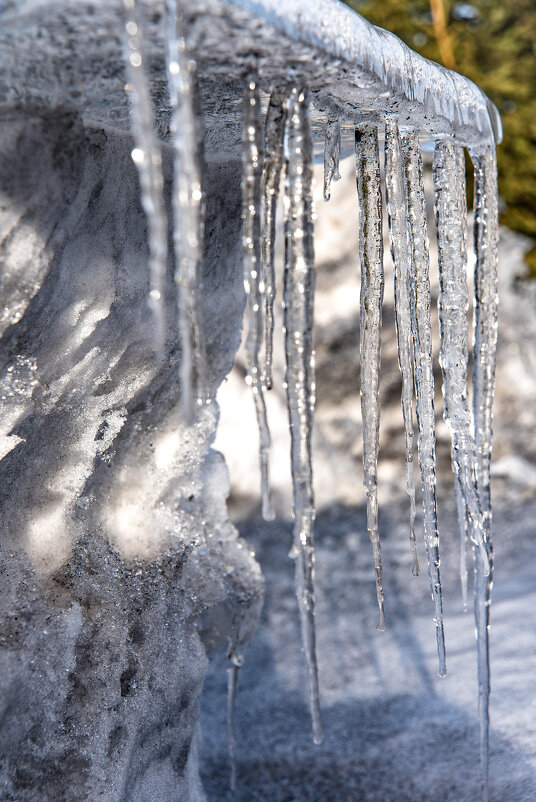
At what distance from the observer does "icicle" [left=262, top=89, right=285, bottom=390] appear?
38.9 inches

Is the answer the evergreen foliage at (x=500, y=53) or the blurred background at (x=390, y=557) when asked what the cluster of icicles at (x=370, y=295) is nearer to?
the blurred background at (x=390, y=557)

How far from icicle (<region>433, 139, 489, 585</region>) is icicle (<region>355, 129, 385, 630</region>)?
5.7 inches

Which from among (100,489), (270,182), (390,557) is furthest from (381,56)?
(390,557)

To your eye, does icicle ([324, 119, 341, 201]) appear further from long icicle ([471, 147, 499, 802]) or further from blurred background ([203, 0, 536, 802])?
blurred background ([203, 0, 536, 802])

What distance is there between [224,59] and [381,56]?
0.88 ft

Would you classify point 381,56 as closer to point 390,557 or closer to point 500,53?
point 390,557

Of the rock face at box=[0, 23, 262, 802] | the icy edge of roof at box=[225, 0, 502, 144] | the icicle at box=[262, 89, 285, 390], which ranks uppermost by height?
the icy edge of roof at box=[225, 0, 502, 144]

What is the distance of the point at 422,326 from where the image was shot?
133 centimetres

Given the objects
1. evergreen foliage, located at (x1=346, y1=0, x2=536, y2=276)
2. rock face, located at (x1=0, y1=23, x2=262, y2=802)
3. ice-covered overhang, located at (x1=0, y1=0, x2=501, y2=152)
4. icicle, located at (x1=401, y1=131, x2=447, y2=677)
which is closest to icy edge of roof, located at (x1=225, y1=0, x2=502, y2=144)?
ice-covered overhang, located at (x1=0, y1=0, x2=501, y2=152)

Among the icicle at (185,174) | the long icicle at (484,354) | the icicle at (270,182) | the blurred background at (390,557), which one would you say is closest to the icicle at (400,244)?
the long icicle at (484,354)

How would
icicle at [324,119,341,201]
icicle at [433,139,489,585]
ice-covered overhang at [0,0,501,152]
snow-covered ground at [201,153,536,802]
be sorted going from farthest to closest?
snow-covered ground at [201,153,536,802]
icicle at [433,139,489,585]
icicle at [324,119,341,201]
ice-covered overhang at [0,0,501,152]

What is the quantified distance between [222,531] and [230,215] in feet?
2.39

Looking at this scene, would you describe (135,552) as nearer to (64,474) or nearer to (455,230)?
(64,474)

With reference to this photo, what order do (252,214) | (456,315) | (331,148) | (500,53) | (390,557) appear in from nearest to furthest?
(252,214) < (331,148) < (456,315) < (390,557) < (500,53)
